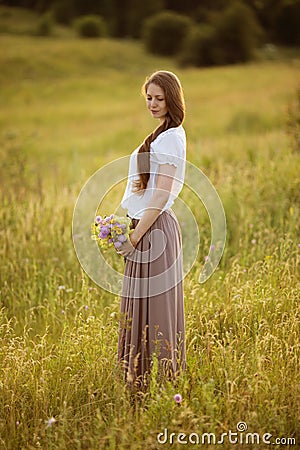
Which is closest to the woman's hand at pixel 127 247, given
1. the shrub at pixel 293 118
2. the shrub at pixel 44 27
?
the shrub at pixel 293 118

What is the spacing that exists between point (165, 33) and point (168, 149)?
131ft

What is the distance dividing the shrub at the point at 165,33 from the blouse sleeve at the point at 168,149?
38.1 metres

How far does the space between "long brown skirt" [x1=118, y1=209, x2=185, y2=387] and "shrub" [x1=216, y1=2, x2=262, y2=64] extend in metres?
35.9

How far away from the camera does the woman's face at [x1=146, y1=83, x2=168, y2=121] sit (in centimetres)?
284

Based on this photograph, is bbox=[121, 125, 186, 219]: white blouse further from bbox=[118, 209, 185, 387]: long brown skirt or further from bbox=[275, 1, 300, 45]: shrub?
bbox=[275, 1, 300, 45]: shrub

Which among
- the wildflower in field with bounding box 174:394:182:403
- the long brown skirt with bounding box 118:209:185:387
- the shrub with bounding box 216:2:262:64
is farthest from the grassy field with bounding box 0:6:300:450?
the shrub with bounding box 216:2:262:64

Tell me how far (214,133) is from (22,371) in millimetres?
11714

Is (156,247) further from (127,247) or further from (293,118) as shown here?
(293,118)

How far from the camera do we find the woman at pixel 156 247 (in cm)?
282

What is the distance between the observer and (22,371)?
3.12 meters

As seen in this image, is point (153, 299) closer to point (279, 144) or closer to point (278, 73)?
point (279, 144)

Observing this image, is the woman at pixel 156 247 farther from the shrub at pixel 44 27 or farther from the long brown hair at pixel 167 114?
the shrub at pixel 44 27

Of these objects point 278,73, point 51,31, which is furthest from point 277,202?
point 51,31

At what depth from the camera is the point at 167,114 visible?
2898 mm
